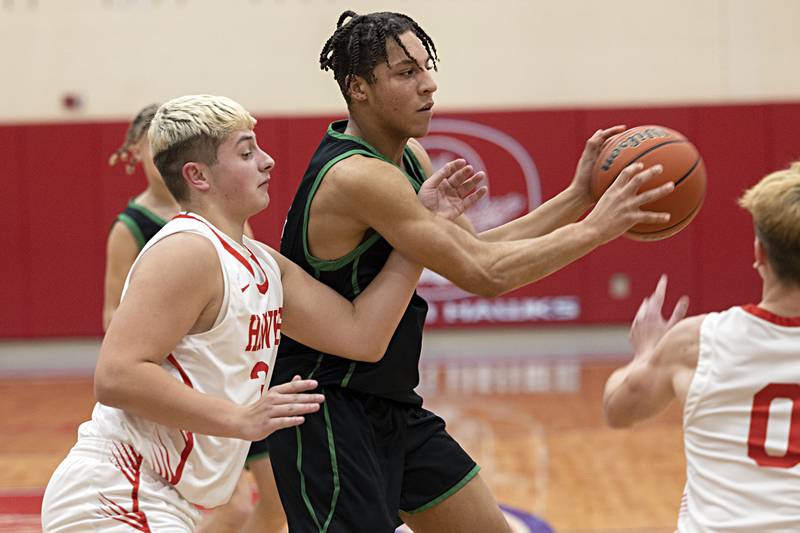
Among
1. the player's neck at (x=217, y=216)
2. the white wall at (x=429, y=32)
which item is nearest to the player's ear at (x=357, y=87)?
the player's neck at (x=217, y=216)

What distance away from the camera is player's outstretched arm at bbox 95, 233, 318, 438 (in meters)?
2.53

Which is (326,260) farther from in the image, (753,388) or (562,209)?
(753,388)

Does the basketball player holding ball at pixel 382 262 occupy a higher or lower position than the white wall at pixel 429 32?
lower

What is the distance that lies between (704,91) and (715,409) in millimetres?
9553

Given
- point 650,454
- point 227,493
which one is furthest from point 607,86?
point 227,493

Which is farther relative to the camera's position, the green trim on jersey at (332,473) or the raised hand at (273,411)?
the green trim on jersey at (332,473)

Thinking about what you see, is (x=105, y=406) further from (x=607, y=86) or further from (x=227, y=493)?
(x=607, y=86)

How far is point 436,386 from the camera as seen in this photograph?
31.0 feet

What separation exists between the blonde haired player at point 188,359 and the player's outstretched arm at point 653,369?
0.70 meters

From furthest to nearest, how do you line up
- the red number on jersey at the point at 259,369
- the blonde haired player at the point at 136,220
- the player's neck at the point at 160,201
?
the player's neck at the point at 160,201 < the blonde haired player at the point at 136,220 < the red number on jersey at the point at 259,369

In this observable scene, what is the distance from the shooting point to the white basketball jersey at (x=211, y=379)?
267cm

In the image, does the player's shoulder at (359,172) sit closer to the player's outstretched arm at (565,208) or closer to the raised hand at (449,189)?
the raised hand at (449,189)

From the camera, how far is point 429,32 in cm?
1141

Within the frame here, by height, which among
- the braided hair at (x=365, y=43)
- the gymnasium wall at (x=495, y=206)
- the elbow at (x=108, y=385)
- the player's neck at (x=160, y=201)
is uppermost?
the braided hair at (x=365, y=43)
